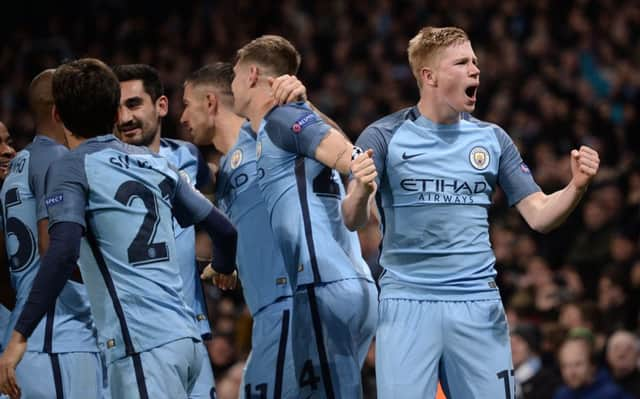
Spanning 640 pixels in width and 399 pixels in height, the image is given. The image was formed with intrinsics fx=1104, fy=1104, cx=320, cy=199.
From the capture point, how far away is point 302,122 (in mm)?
5223

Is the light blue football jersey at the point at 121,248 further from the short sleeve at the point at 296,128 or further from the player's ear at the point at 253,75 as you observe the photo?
the player's ear at the point at 253,75

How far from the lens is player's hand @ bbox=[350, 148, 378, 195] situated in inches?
187

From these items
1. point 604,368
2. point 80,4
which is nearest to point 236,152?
point 604,368

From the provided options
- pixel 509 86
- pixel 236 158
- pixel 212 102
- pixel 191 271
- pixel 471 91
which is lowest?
pixel 191 271

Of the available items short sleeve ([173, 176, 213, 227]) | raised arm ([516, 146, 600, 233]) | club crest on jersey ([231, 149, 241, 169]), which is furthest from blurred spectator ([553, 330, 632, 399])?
short sleeve ([173, 176, 213, 227])

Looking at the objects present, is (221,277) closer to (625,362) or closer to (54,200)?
(54,200)

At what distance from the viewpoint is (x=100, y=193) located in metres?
4.55

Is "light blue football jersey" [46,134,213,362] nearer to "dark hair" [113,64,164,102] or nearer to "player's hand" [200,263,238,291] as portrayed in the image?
"player's hand" [200,263,238,291]

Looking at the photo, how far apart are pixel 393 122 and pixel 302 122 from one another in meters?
0.51

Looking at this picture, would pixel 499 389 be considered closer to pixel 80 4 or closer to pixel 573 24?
pixel 573 24

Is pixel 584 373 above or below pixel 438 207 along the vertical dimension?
below

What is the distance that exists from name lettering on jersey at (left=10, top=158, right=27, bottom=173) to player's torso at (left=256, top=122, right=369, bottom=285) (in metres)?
1.15

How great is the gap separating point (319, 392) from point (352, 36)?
1250cm

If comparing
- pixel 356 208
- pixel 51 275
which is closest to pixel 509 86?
pixel 356 208
